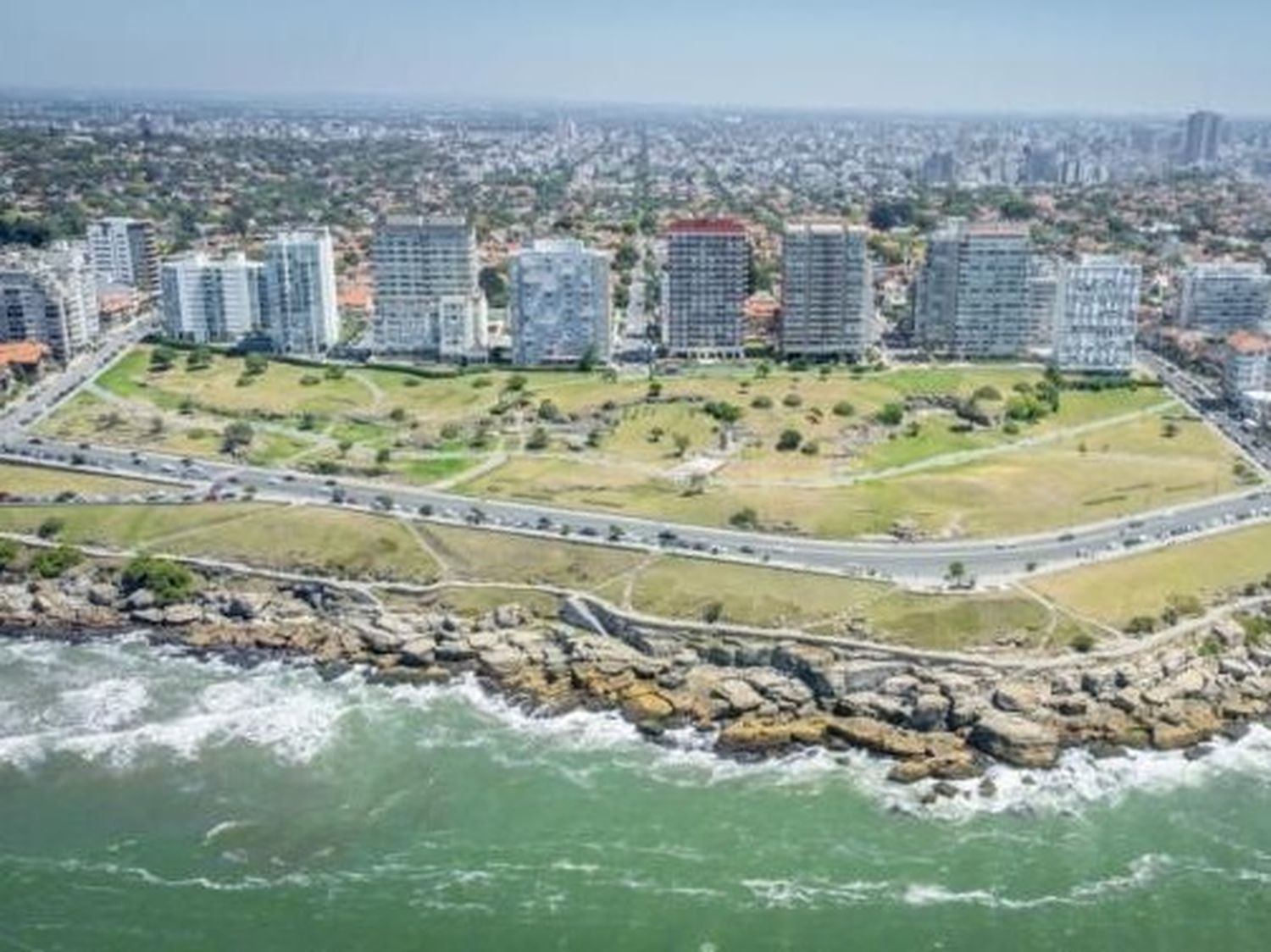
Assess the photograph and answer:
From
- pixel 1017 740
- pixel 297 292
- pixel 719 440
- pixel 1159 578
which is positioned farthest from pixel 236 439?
pixel 1159 578

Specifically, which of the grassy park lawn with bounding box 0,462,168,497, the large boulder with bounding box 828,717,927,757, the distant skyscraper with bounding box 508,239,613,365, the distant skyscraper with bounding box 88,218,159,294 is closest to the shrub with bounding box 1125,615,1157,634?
the large boulder with bounding box 828,717,927,757

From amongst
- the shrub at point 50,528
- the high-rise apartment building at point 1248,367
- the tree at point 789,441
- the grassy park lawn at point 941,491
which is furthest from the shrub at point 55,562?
the high-rise apartment building at point 1248,367

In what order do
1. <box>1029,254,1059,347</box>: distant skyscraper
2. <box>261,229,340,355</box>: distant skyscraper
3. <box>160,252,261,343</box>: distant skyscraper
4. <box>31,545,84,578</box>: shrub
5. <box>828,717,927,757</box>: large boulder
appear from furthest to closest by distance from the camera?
<box>160,252,261,343</box>: distant skyscraper < <box>261,229,340,355</box>: distant skyscraper < <box>1029,254,1059,347</box>: distant skyscraper < <box>31,545,84,578</box>: shrub < <box>828,717,927,757</box>: large boulder

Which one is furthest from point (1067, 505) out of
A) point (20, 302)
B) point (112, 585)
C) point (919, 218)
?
point (919, 218)

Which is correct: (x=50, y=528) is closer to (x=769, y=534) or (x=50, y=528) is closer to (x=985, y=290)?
(x=769, y=534)

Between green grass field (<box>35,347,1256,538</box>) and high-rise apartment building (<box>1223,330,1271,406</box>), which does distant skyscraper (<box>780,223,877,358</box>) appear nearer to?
green grass field (<box>35,347,1256,538</box>)

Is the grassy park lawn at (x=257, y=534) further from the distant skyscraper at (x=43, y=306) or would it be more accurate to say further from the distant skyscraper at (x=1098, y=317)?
the distant skyscraper at (x=1098, y=317)
